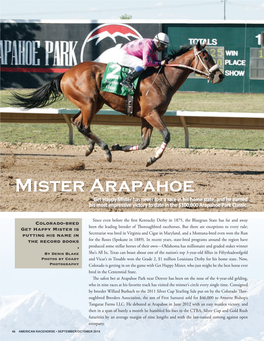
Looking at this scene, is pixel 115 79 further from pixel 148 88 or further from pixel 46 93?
pixel 46 93

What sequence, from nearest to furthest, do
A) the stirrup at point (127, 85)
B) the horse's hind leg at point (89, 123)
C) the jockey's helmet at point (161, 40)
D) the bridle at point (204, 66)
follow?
the jockey's helmet at point (161, 40)
the bridle at point (204, 66)
the stirrup at point (127, 85)
the horse's hind leg at point (89, 123)

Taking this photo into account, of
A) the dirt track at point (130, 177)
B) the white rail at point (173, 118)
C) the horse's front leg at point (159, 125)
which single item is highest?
the white rail at point (173, 118)

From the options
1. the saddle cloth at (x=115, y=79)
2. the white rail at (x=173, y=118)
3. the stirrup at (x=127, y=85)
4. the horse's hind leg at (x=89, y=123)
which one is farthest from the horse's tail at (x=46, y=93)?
the stirrup at (x=127, y=85)

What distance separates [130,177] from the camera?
25.1 feet

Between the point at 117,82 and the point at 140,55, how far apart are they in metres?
0.54

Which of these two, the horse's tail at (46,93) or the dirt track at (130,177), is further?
the horse's tail at (46,93)

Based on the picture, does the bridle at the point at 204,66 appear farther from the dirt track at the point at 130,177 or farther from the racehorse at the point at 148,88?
the dirt track at the point at 130,177

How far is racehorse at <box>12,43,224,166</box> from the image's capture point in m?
7.40

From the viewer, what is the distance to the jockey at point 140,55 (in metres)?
7.21

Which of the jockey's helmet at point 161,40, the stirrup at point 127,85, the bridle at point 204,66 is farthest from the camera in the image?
the stirrup at point 127,85

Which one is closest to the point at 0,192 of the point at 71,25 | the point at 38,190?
the point at 38,190

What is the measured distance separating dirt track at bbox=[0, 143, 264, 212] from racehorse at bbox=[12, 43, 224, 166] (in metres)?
0.65

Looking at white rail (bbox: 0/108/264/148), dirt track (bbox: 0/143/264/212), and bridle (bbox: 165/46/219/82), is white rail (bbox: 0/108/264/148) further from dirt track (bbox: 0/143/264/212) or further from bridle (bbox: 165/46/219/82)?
bridle (bbox: 165/46/219/82)

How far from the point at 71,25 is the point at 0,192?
533 inches
